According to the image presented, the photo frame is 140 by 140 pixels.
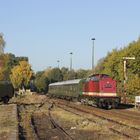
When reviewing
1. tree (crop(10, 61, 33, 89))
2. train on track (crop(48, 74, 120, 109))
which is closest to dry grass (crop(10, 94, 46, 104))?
train on track (crop(48, 74, 120, 109))

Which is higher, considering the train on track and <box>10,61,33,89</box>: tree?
<box>10,61,33,89</box>: tree

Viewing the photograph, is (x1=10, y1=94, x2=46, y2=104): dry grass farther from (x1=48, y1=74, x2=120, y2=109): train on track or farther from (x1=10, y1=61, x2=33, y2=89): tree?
(x1=10, y1=61, x2=33, y2=89): tree

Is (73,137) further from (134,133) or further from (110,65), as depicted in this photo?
(110,65)

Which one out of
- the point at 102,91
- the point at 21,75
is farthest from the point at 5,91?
the point at 21,75

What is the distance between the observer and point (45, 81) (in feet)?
484

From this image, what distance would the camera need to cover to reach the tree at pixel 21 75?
5094 inches

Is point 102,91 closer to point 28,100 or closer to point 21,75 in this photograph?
point 28,100

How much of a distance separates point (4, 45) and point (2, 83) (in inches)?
1575

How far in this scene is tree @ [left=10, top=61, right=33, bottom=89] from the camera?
424 ft

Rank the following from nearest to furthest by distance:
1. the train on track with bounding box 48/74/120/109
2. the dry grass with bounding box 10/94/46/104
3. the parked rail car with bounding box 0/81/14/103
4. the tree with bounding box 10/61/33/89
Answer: the train on track with bounding box 48/74/120/109 < the parked rail car with bounding box 0/81/14/103 < the dry grass with bounding box 10/94/46/104 < the tree with bounding box 10/61/33/89

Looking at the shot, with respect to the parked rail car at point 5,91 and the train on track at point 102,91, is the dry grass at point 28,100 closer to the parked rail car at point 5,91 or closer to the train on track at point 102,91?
the parked rail car at point 5,91

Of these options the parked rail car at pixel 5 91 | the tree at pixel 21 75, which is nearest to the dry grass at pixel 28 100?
the parked rail car at pixel 5 91

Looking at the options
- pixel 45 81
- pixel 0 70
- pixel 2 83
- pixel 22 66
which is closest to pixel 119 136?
pixel 2 83

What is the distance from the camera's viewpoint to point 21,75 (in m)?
130
